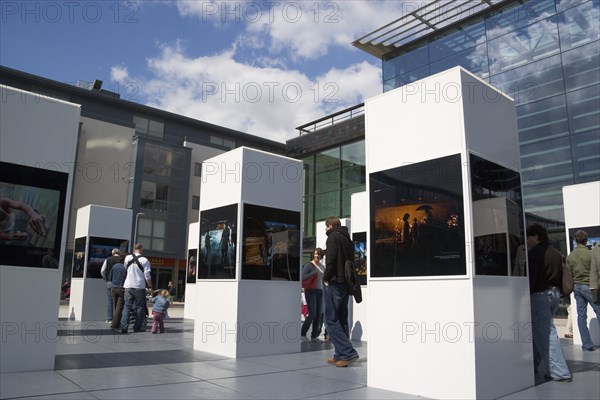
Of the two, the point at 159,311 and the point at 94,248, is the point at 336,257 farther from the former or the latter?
the point at 94,248

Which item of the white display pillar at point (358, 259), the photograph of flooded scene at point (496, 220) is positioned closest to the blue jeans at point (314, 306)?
the white display pillar at point (358, 259)

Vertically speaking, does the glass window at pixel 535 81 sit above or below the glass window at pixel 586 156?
above

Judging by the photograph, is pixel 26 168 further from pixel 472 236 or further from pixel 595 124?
pixel 595 124

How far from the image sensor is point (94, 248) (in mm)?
13992

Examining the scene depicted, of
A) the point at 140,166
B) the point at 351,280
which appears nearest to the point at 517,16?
the point at 351,280

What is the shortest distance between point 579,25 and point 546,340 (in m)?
17.6

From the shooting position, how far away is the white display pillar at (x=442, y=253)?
16.1 ft

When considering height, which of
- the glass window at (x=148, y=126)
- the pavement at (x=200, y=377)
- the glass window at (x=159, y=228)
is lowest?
the pavement at (x=200, y=377)

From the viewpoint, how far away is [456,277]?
4.92 metres

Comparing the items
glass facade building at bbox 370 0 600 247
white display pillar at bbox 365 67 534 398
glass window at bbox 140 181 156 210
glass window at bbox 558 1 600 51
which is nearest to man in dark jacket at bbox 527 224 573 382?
white display pillar at bbox 365 67 534 398

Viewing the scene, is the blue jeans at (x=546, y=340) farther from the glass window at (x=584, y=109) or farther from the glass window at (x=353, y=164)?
the glass window at (x=353, y=164)

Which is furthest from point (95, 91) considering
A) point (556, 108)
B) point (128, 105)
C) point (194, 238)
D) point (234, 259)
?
point (234, 259)

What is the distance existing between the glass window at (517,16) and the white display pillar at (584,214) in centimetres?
1327

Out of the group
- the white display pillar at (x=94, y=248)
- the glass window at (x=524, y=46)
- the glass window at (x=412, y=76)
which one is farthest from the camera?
the glass window at (x=412, y=76)
